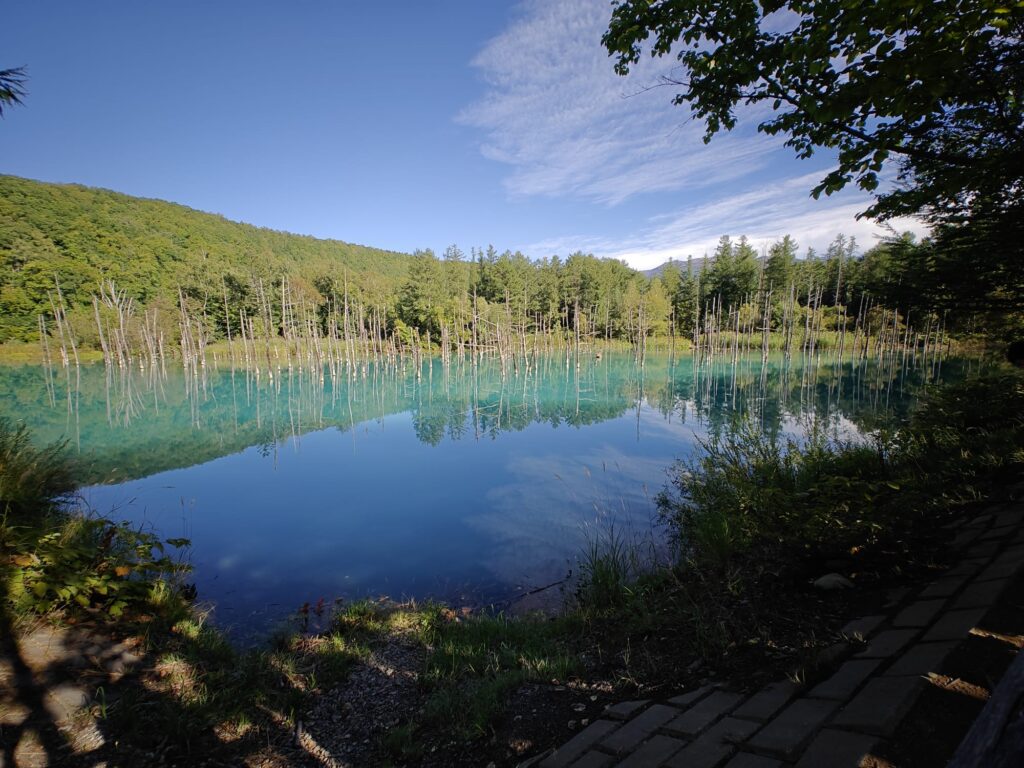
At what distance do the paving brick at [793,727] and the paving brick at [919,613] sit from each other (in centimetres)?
87

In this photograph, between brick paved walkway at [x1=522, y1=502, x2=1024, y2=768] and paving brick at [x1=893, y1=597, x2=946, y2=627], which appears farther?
paving brick at [x1=893, y1=597, x2=946, y2=627]

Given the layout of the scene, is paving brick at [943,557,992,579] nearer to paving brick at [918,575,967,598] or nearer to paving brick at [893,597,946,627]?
paving brick at [918,575,967,598]

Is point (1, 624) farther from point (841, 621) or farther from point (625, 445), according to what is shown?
point (625, 445)

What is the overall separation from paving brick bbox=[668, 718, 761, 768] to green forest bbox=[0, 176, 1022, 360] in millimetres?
39653

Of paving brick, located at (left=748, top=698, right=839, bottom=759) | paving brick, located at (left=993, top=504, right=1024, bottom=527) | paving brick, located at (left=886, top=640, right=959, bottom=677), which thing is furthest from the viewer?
paving brick, located at (left=993, top=504, right=1024, bottom=527)

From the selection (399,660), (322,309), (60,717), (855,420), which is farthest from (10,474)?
(322,309)

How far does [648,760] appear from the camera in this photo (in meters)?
2.11

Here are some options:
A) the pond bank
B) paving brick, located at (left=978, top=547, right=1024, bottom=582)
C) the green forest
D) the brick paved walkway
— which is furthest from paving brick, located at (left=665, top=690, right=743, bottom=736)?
the green forest

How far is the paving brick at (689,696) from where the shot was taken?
2.52 m

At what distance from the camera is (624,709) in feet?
8.79

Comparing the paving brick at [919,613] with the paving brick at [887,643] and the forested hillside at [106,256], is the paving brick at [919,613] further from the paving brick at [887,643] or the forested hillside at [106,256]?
the forested hillside at [106,256]

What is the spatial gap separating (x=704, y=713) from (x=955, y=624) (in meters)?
1.37

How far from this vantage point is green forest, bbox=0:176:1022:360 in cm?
4412

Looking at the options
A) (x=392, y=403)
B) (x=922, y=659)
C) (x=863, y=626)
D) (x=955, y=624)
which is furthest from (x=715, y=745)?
(x=392, y=403)
